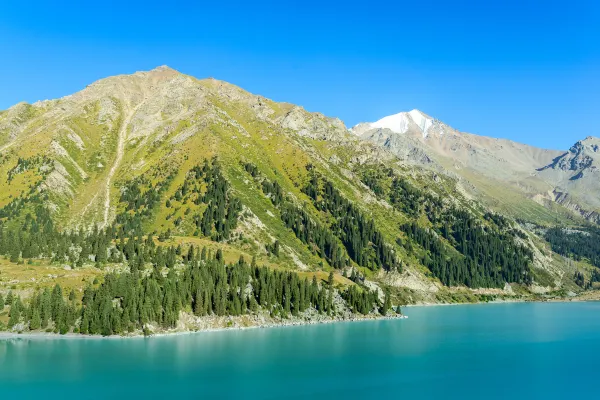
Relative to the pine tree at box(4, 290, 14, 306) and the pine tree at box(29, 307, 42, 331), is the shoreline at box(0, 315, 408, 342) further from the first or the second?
the pine tree at box(4, 290, 14, 306)

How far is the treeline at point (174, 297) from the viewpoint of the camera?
114375 millimetres

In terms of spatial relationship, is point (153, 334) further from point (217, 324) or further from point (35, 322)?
point (35, 322)

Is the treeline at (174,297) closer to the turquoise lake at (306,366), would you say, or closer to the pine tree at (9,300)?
the pine tree at (9,300)

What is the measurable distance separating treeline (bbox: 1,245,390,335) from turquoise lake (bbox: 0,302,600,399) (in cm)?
586

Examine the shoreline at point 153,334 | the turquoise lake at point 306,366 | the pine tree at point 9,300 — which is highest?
the pine tree at point 9,300

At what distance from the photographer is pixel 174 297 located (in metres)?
125

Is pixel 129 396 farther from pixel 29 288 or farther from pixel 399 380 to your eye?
pixel 29 288

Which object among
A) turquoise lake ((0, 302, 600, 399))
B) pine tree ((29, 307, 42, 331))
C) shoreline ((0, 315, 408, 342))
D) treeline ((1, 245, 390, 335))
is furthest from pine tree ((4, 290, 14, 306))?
turquoise lake ((0, 302, 600, 399))

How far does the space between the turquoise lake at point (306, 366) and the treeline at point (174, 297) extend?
5.86 meters

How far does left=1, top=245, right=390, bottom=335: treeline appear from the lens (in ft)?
375

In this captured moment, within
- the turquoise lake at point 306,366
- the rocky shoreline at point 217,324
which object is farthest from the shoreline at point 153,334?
the turquoise lake at point 306,366

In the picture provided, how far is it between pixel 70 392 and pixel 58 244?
110935 millimetres

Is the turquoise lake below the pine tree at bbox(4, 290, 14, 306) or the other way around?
below

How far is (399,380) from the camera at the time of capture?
8412cm
